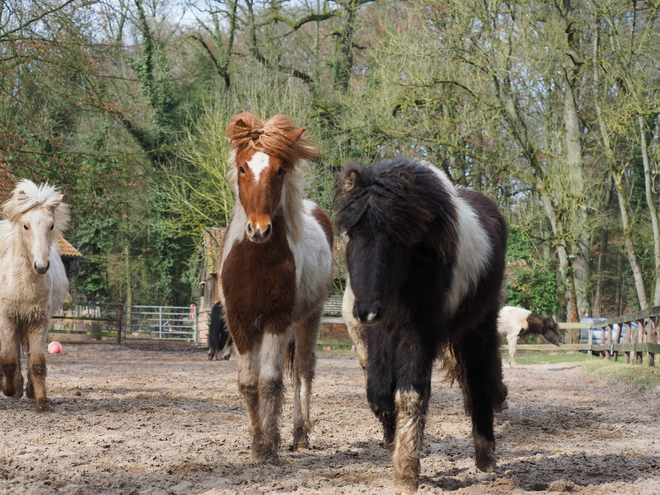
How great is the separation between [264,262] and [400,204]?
1439mm

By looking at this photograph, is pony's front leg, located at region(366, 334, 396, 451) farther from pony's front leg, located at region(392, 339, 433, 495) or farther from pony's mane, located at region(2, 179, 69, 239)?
pony's mane, located at region(2, 179, 69, 239)

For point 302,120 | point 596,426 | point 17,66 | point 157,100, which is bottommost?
point 596,426

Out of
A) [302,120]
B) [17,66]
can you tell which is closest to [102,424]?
[17,66]

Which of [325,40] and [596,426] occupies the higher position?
[325,40]

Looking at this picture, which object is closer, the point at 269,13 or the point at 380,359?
the point at 380,359

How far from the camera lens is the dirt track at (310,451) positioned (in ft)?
14.3

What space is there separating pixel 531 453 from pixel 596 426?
184 cm

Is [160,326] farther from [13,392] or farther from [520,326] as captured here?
[13,392]

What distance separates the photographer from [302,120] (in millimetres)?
24969

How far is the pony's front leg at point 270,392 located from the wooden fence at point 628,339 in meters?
9.03

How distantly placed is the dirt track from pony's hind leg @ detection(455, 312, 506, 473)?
0.55 ft

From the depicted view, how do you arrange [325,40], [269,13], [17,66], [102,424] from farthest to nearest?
[325,40]
[269,13]
[17,66]
[102,424]

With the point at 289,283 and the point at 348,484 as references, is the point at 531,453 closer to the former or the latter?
the point at 348,484

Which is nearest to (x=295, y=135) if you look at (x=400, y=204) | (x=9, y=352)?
(x=400, y=204)
